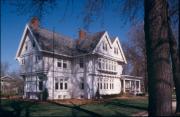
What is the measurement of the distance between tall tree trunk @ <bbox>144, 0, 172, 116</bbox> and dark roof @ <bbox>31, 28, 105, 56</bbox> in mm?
26673

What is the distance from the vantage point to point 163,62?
5.07 metres

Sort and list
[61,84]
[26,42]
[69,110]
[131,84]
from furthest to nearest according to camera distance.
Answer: [131,84]
[26,42]
[61,84]
[69,110]

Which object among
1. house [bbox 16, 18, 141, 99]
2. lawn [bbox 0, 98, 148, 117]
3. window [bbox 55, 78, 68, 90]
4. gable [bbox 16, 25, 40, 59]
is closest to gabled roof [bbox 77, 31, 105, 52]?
house [bbox 16, 18, 141, 99]

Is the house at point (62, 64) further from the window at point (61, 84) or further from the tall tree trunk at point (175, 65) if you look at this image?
the tall tree trunk at point (175, 65)

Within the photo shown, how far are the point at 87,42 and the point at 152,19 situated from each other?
31.2 meters

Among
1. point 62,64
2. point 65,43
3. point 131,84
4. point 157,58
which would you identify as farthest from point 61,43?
point 157,58

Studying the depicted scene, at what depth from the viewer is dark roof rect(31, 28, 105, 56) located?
32531 mm

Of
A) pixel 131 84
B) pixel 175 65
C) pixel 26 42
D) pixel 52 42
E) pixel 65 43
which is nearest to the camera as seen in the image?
pixel 175 65

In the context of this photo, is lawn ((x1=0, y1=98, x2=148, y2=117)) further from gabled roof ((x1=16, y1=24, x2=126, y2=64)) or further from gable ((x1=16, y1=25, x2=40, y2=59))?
gable ((x1=16, y1=25, x2=40, y2=59))

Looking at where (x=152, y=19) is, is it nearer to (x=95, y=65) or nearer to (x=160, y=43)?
(x=160, y=43)

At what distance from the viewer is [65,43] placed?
36906 mm

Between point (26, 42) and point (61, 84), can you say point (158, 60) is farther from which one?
point (26, 42)

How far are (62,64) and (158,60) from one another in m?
29.0

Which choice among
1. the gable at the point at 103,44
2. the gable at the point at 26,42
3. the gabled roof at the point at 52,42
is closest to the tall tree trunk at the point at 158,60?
the gabled roof at the point at 52,42
